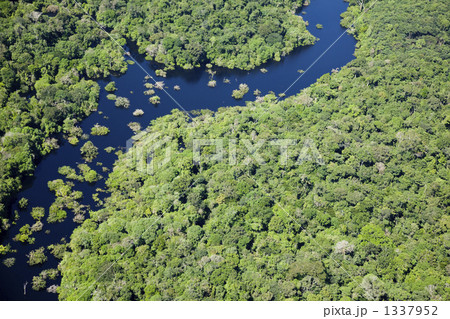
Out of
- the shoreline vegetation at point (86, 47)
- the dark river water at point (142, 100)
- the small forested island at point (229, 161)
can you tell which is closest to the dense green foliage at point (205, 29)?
the shoreline vegetation at point (86, 47)

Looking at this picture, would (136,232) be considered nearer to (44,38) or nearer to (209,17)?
(44,38)

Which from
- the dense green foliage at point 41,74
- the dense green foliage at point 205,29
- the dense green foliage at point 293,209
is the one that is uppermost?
the dense green foliage at point 205,29

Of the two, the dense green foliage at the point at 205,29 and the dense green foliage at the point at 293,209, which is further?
the dense green foliage at the point at 205,29

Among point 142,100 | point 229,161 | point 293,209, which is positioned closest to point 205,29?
point 142,100

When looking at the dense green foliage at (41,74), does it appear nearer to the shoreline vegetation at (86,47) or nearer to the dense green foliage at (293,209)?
the shoreline vegetation at (86,47)

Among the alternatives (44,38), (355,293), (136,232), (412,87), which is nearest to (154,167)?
(136,232)

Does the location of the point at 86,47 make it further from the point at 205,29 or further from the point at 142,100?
the point at 205,29
